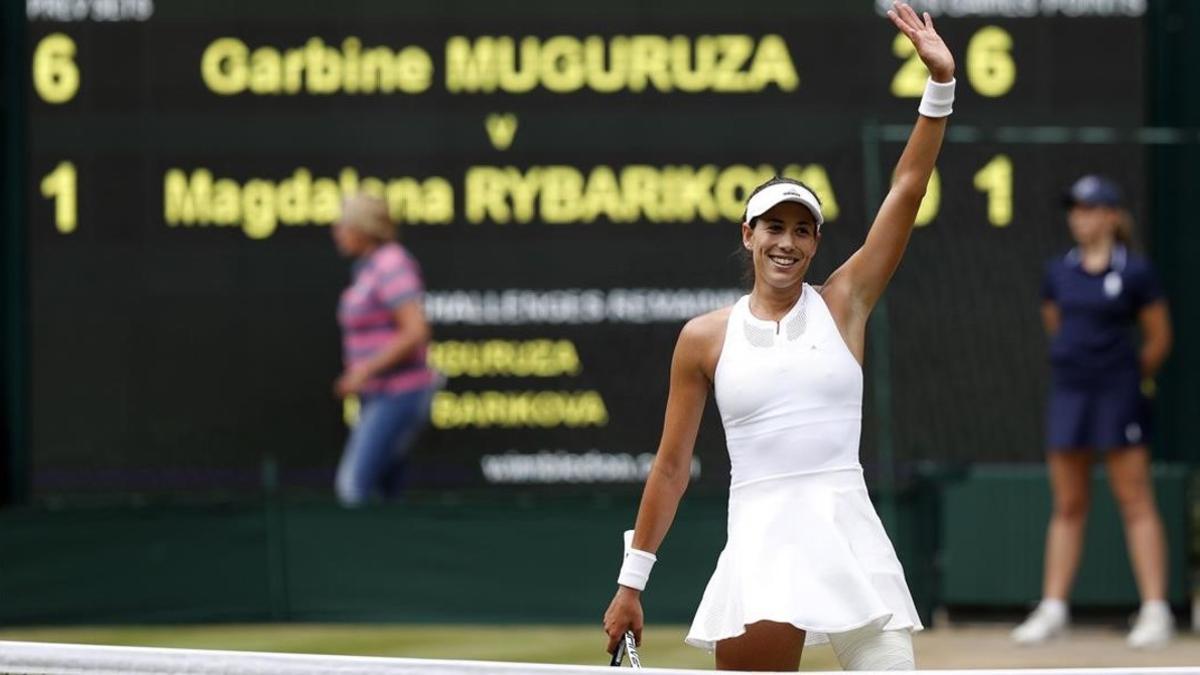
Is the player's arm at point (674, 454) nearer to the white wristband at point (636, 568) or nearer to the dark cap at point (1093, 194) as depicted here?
the white wristband at point (636, 568)

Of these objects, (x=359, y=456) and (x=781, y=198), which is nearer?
(x=781, y=198)

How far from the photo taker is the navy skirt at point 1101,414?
905 centimetres

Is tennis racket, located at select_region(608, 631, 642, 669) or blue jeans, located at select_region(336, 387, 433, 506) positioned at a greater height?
blue jeans, located at select_region(336, 387, 433, 506)

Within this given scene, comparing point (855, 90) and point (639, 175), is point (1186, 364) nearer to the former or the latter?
point (855, 90)

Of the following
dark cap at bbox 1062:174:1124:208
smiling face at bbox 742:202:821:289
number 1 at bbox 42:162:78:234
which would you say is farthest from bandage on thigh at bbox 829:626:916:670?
number 1 at bbox 42:162:78:234

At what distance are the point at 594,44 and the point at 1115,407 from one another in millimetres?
2656

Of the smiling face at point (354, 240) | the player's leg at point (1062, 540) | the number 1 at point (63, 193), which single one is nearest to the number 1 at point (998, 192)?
the player's leg at point (1062, 540)

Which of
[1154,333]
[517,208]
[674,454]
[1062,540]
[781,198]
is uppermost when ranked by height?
[517,208]

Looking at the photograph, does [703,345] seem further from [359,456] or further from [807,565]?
[359,456]

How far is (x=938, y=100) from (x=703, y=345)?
0.66 metres

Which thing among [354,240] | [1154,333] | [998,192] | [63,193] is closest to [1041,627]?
[1154,333]

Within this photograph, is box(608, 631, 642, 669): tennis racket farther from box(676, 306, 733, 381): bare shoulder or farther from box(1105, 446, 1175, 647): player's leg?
box(1105, 446, 1175, 647): player's leg

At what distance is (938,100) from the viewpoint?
469cm

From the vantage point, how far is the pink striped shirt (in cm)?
991
